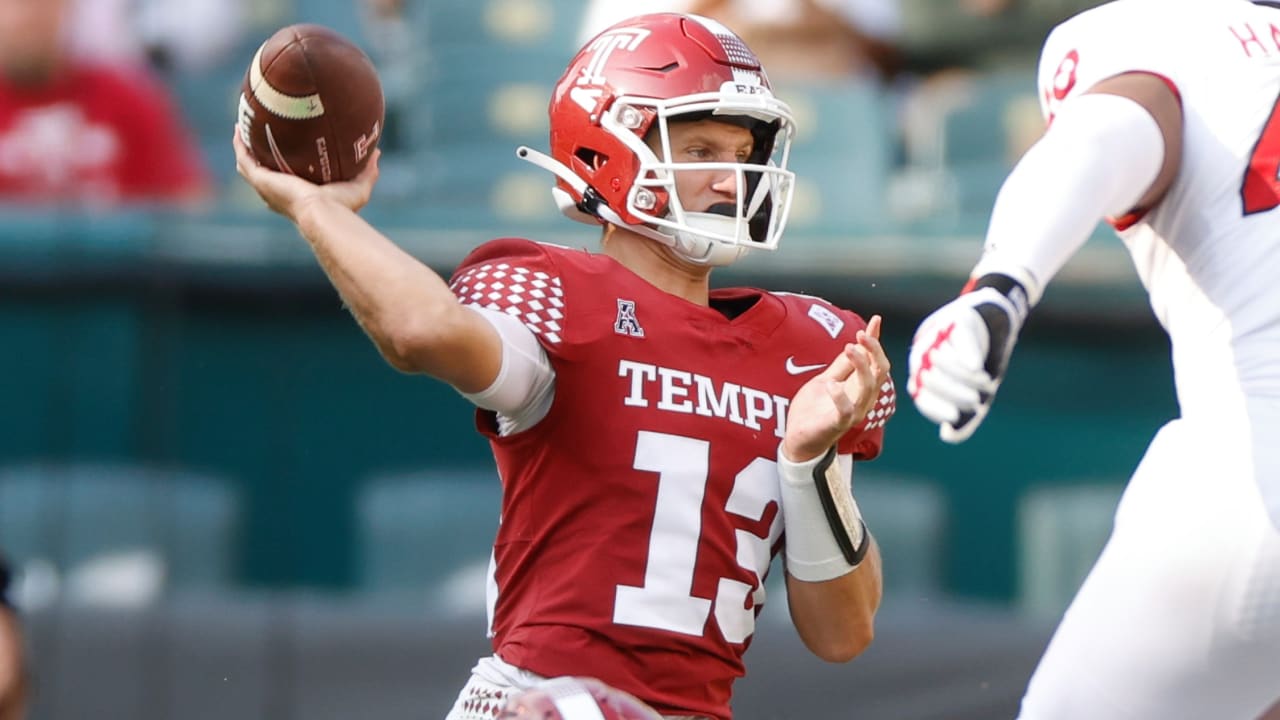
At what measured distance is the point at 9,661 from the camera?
3.95m

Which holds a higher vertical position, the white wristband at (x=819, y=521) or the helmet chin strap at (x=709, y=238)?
the helmet chin strap at (x=709, y=238)

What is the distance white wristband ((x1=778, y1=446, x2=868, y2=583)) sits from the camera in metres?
2.44

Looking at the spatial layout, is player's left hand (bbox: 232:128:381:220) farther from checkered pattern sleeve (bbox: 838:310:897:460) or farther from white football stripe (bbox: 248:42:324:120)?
checkered pattern sleeve (bbox: 838:310:897:460)

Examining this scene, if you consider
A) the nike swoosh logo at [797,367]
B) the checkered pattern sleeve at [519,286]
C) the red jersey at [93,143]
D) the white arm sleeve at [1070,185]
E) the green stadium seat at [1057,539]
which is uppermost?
the white arm sleeve at [1070,185]

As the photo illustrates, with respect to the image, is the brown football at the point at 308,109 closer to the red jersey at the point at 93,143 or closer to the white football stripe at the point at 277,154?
the white football stripe at the point at 277,154

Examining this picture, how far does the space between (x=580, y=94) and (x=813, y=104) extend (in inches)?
115

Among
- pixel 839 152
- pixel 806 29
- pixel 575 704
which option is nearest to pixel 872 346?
pixel 575 704

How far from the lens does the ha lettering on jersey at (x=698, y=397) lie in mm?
A: 2430

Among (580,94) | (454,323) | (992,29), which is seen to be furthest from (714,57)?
(992,29)

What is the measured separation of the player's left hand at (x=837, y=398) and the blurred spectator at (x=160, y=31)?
292cm

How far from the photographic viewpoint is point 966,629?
455 cm

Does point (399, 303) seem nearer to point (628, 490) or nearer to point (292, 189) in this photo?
point (292, 189)

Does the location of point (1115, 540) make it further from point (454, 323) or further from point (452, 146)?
point (452, 146)

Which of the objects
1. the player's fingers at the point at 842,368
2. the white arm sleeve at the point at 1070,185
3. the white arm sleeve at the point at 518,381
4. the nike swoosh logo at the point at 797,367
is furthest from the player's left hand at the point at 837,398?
the white arm sleeve at the point at 518,381
